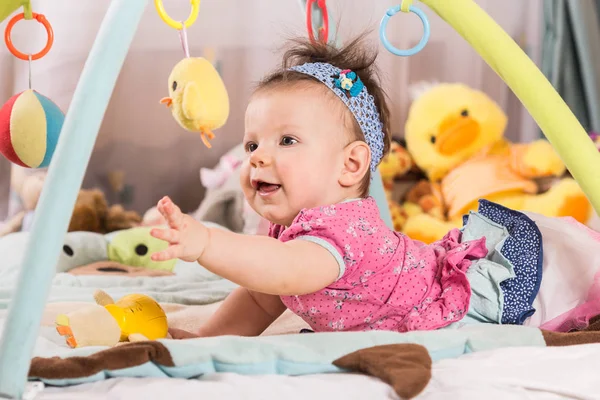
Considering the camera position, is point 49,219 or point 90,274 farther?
point 90,274

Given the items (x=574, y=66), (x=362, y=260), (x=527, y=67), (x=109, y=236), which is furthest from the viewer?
(x=574, y=66)

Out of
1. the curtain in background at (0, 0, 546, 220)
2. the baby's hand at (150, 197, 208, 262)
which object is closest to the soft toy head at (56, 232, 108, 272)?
the curtain in background at (0, 0, 546, 220)

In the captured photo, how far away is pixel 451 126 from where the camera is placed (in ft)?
7.47

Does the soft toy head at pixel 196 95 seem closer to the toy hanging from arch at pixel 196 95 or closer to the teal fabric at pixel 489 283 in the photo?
the toy hanging from arch at pixel 196 95

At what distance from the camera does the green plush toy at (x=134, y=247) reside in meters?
1.78

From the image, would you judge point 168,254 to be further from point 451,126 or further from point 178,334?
Answer: point 451,126

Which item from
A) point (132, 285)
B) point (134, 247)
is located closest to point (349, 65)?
point (132, 285)

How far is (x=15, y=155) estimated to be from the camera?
3.31 ft

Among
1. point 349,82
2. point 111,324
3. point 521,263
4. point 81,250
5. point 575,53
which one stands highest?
point 575,53

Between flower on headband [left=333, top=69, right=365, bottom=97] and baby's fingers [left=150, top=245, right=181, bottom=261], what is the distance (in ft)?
1.35

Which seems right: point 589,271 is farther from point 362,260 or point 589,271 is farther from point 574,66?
point 574,66

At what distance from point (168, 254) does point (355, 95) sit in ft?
1.46

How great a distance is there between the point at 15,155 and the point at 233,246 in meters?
0.42

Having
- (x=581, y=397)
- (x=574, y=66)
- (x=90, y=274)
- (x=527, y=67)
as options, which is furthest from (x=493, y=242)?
(x=574, y=66)
